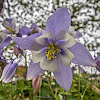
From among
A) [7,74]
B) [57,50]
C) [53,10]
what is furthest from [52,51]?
[53,10]

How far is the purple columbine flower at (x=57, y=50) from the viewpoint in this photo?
0.87ft

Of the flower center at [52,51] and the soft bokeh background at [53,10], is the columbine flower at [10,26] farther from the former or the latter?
the soft bokeh background at [53,10]

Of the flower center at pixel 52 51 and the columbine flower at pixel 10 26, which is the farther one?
the columbine flower at pixel 10 26

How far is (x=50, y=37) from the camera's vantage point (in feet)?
0.92

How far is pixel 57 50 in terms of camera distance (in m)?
0.31

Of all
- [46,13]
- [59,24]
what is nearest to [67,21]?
[59,24]

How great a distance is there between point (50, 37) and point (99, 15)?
4.92 feet

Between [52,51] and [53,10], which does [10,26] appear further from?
[53,10]

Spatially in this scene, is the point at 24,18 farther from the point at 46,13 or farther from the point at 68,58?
the point at 68,58

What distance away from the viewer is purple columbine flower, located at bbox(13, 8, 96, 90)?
26 centimetres

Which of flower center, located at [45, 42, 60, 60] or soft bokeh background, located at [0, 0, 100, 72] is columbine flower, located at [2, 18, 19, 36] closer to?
flower center, located at [45, 42, 60, 60]

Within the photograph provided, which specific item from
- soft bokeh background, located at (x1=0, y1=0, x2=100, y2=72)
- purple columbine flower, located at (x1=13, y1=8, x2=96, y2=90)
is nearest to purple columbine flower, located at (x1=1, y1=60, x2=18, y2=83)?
purple columbine flower, located at (x1=13, y1=8, x2=96, y2=90)

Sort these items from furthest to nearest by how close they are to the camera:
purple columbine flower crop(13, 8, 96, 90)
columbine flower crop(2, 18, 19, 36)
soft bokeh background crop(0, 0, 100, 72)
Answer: soft bokeh background crop(0, 0, 100, 72) < columbine flower crop(2, 18, 19, 36) < purple columbine flower crop(13, 8, 96, 90)

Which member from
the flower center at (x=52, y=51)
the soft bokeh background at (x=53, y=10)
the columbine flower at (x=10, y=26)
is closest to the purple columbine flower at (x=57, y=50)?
the flower center at (x=52, y=51)
